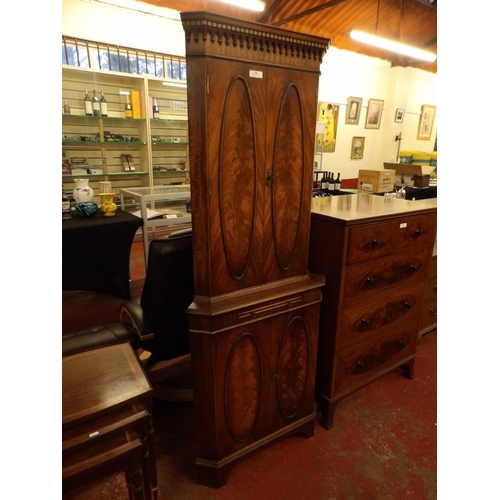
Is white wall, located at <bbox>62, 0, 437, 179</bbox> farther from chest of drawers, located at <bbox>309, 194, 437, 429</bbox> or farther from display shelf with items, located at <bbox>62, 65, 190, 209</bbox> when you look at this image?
chest of drawers, located at <bbox>309, 194, 437, 429</bbox>

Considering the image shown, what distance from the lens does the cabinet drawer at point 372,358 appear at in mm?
1798

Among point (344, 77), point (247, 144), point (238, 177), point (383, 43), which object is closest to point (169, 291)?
point (238, 177)

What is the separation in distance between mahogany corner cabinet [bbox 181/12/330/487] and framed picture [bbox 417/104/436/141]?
327 inches

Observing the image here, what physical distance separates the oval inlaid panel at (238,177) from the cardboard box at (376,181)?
219cm

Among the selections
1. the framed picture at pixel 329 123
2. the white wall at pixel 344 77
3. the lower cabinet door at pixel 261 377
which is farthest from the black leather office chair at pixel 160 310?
the framed picture at pixel 329 123

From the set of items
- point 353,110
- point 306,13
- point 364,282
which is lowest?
point 364,282

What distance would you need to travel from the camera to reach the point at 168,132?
16.2 feet

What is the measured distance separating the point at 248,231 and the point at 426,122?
8.87 metres

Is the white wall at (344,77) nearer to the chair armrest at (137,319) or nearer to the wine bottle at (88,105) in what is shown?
the wine bottle at (88,105)

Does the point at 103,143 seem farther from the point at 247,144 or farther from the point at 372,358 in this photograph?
the point at 372,358

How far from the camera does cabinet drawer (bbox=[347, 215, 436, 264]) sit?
5.16 ft
